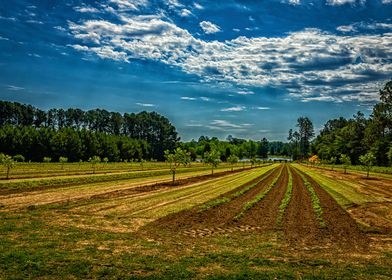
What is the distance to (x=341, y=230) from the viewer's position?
54.7 ft

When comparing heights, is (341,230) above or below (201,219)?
above

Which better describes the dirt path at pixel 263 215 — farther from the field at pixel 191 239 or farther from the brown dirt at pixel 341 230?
the brown dirt at pixel 341 230

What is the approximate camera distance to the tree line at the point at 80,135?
10475cm

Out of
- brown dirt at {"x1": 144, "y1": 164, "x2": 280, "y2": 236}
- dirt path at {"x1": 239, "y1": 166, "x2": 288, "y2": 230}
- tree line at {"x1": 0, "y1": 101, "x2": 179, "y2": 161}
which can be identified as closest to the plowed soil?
brown dirt at {"x1": 144, "y1": 164, "x2": 280, "y2": 236}

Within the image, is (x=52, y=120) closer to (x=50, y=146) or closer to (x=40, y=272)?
(x=50, y=146)

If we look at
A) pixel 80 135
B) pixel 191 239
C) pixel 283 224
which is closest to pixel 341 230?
pixel 283 224

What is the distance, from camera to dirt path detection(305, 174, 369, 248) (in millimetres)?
14430

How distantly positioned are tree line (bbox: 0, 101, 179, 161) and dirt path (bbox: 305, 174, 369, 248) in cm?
10040

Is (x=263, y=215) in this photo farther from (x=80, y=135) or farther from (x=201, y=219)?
(x=80, y=135)

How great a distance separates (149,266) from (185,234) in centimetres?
493

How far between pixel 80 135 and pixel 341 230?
118 m

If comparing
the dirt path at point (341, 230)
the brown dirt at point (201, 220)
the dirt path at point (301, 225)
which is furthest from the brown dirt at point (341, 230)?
the brown dirt at point (201, 220)

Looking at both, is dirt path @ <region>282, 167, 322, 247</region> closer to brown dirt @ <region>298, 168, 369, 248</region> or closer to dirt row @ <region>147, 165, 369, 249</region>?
dirt row @ <region>147, 165, 369, 249</region>

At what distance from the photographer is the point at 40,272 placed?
32.1ft
